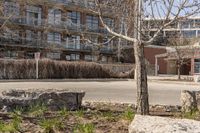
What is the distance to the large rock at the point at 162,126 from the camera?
5.73 meters

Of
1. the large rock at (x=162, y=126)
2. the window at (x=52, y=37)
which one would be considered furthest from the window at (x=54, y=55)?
the large rock at (x=162, y=126)

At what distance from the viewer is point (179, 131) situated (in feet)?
18.7

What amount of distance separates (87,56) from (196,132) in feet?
203

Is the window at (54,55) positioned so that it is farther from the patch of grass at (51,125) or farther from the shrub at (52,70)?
the patch of grass at (51,125)

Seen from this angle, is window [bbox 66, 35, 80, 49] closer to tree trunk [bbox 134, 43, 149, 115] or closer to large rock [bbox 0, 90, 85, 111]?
large rock [bbox 0, 90, 85, 111]

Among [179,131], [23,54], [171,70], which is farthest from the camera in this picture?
[171,70]

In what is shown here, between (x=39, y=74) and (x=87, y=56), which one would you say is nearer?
(x=39, y=74)

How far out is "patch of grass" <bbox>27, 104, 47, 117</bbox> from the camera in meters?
9.46

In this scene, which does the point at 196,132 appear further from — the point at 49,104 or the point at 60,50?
the point at 60,50

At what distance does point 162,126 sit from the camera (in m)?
5.89

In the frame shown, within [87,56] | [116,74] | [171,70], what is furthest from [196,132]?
[171,70]

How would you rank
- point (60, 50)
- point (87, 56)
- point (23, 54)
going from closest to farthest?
point (23, 54) → point (60, 50) → point (87, 56)

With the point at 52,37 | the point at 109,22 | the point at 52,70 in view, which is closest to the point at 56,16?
the point at 109,22

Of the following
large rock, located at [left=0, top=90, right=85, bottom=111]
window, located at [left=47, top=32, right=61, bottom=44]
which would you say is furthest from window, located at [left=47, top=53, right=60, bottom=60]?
large rock, located at [left=0, top=90, right=85, bottom=111]
